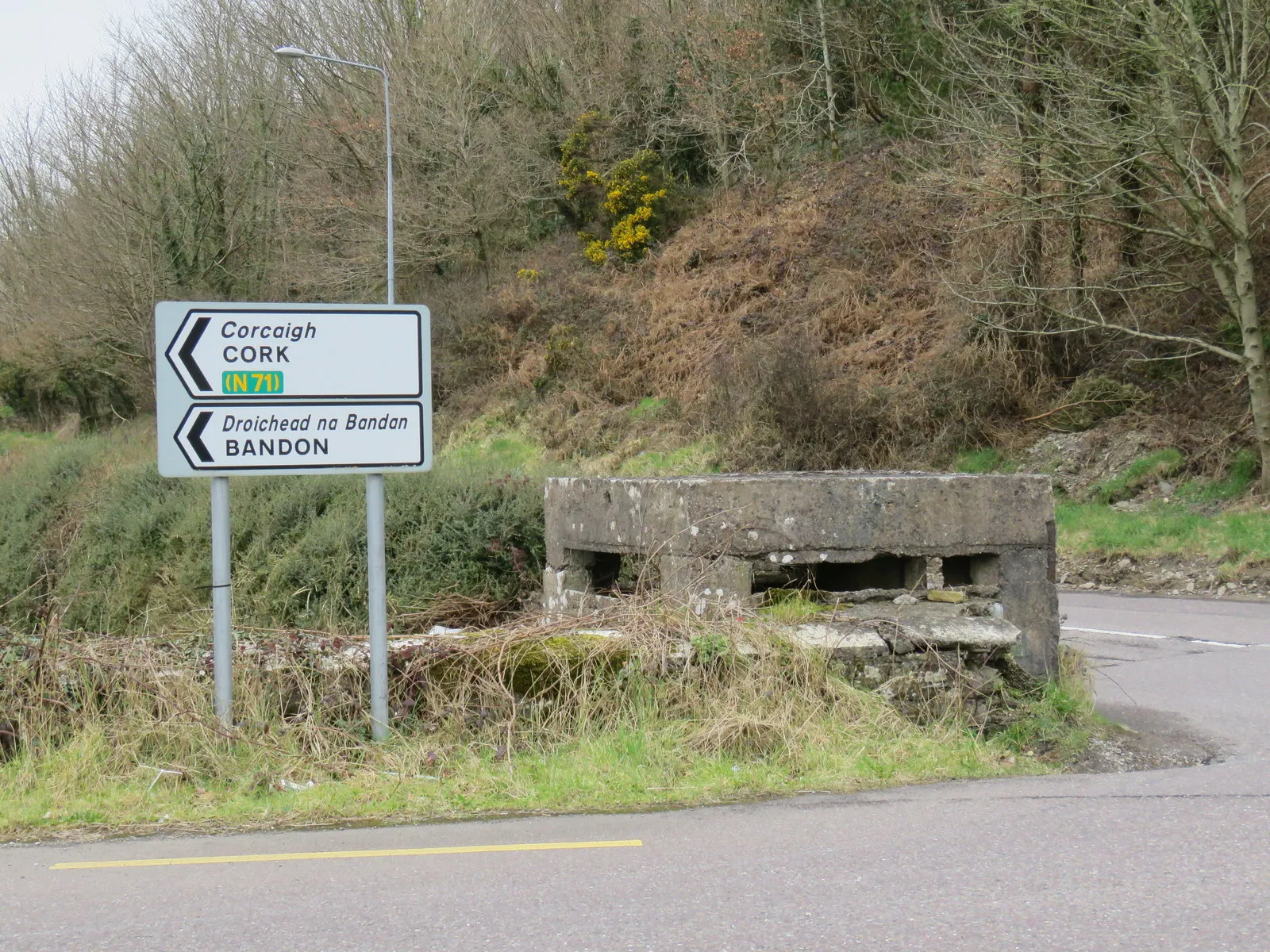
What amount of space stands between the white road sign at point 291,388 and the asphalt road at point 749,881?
6.80 feet

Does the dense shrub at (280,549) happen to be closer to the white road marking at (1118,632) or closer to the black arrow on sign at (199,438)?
the black arrow on sign at (199,438)

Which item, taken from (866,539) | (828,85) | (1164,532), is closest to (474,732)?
(866,539)

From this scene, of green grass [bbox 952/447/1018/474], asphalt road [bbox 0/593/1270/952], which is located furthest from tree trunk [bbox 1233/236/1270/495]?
asphalt road [bbox 0/593/1270/952]

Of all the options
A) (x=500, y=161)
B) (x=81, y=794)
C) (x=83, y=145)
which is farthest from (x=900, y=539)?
(x=83, y=145)

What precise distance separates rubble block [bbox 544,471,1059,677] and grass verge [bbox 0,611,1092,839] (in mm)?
715

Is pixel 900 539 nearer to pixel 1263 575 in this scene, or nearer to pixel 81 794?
pixel 81 794

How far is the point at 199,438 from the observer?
6.31m

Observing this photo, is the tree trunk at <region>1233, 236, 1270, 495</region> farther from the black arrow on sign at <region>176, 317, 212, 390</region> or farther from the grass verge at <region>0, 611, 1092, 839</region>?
the black arrow on sign at <region>176, 317, 212, 390</region>

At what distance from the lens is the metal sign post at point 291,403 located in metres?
6.27

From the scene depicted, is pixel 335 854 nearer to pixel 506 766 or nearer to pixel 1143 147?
pixel 506 766

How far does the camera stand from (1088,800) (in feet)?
18.4

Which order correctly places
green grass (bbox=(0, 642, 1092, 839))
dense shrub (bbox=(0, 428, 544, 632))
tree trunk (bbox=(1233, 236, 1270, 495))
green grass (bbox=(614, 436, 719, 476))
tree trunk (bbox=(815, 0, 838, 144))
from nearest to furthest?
green grass (bbox=(0, 642, 1092, 839)) → dense shrub (bbox=(0, 428, 544, 632)) → tree trunk (bbox=(1233, 236, 1270, 495)) → green grass (bbox=(614, 436, 719, 476)) → tree trunk (bbox=(815, 0, 838, 144))

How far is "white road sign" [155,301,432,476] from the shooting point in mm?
6289

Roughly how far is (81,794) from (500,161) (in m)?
32.8
